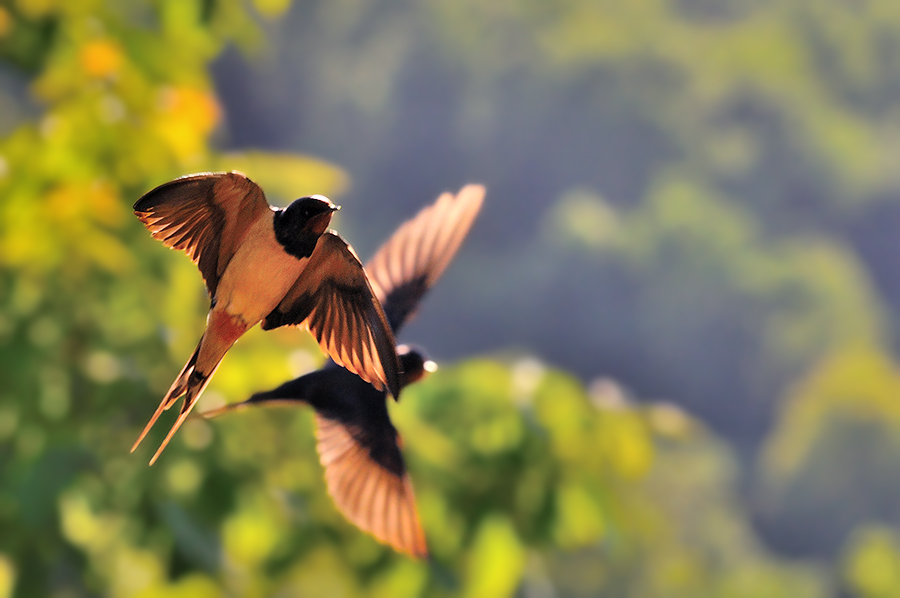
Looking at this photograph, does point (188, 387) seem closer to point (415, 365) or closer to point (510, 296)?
point (415, 365)

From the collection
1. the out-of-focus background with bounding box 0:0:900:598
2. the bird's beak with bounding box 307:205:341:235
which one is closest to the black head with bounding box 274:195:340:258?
the bird's beak with bounding box 307:205:341:235

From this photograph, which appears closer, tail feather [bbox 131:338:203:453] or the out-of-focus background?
tail feather [bbox 131:338:203:453]

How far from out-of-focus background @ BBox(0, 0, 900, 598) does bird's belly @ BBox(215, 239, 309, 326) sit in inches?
18.8

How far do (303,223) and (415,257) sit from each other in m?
0.09

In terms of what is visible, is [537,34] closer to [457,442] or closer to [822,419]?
[822,419]

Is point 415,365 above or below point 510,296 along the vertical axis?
below

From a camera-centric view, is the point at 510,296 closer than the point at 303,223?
No

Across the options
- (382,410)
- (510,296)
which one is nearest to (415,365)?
(382,410)

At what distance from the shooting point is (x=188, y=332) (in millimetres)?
691

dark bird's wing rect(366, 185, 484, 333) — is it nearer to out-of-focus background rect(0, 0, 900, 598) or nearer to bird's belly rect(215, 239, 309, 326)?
A: bird's belly rect(215, 239, 309, 326)

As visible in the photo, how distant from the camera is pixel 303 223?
0.46 ft

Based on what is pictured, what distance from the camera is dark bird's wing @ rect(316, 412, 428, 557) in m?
0.19

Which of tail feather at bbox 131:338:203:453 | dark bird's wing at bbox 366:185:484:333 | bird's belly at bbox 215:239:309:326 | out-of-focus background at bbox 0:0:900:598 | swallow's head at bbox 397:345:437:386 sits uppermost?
out-of-focus background at bbox 0:0:900:598

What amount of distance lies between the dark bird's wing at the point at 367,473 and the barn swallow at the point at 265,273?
2.0 inches
